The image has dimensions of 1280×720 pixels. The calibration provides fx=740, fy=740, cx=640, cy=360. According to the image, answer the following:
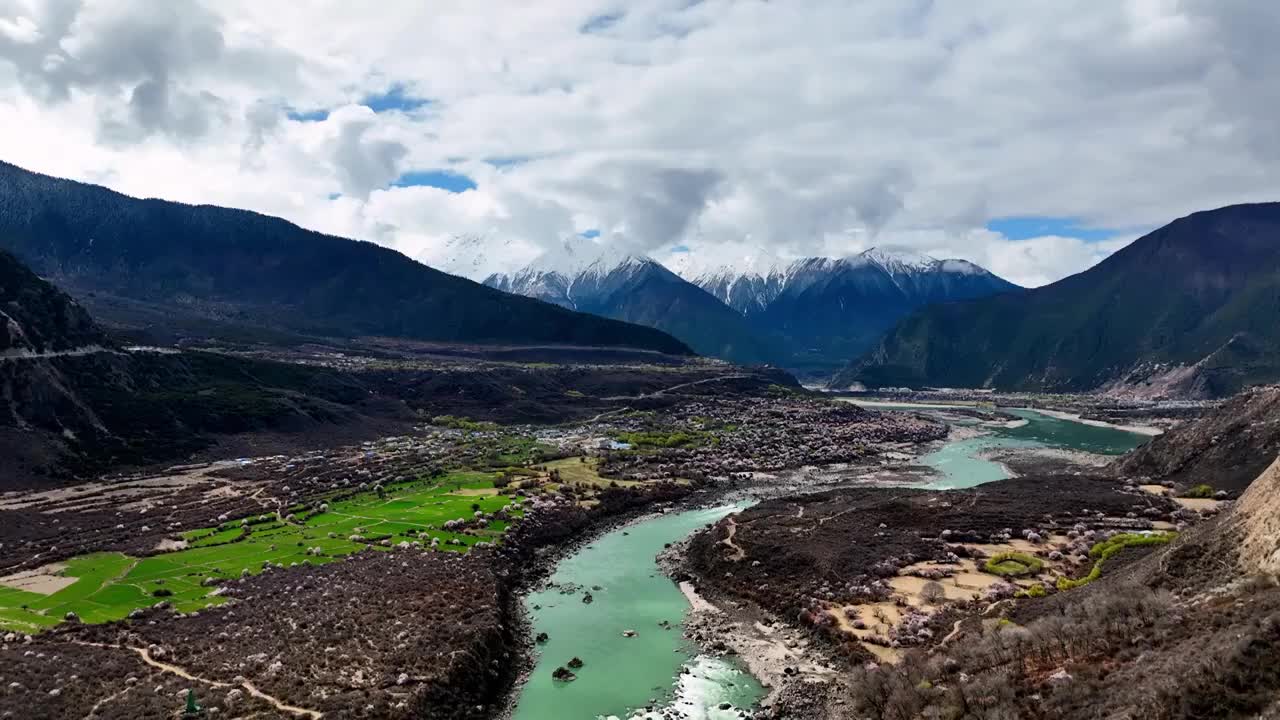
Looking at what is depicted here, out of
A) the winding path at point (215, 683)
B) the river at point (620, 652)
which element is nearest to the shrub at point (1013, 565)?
the river at point (620, 652)

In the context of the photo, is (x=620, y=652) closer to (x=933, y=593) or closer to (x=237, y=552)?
(x=933, y=593)

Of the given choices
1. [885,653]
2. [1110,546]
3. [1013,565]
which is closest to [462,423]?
[1013,565]

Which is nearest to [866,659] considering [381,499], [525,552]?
[525,552]

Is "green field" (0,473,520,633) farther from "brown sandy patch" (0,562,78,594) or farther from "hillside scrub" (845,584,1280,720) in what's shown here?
"hillside scrub" (845,584,1280,720)

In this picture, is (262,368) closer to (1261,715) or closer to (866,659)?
(866,659)

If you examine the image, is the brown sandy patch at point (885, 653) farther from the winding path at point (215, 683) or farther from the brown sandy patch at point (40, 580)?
the brown sandy patch at point (40, 580)

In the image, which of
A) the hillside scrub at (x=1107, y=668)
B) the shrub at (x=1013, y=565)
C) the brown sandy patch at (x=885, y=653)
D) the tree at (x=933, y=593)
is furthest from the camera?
the shrub at (x=1013, y=565)
